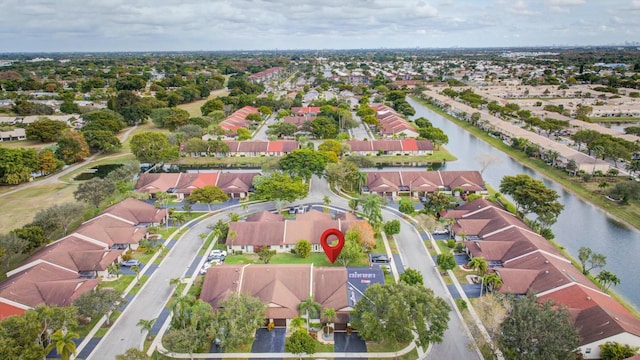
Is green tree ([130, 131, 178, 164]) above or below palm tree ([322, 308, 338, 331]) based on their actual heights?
above

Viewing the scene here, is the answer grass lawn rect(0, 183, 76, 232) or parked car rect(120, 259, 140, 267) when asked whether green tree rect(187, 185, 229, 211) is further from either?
grass lawn rect(0, 183, 76, 232)

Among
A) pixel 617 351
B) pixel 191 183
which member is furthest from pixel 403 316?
pixel 191 183

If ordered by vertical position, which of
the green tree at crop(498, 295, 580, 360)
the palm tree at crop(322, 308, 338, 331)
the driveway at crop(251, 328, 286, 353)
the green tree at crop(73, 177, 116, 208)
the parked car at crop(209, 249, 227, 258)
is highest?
the green tree at crop(73, 177, 116, 208)

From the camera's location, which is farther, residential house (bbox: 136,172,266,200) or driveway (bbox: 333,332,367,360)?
residential house (bbox: 136,172,266,200)

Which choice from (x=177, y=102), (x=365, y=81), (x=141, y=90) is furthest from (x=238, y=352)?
(x=365, y=81)

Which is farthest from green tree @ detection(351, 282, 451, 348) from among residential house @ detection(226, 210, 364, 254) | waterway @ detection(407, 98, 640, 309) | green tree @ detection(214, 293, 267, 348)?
waterway @ detection(407, 98, 640, 309)

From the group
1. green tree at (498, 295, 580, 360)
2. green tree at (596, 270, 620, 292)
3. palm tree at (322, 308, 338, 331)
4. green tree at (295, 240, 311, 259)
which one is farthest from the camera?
green tree at (295, 240, 311, 259)

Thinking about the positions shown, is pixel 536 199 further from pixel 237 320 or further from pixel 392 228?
pixel 237 320
